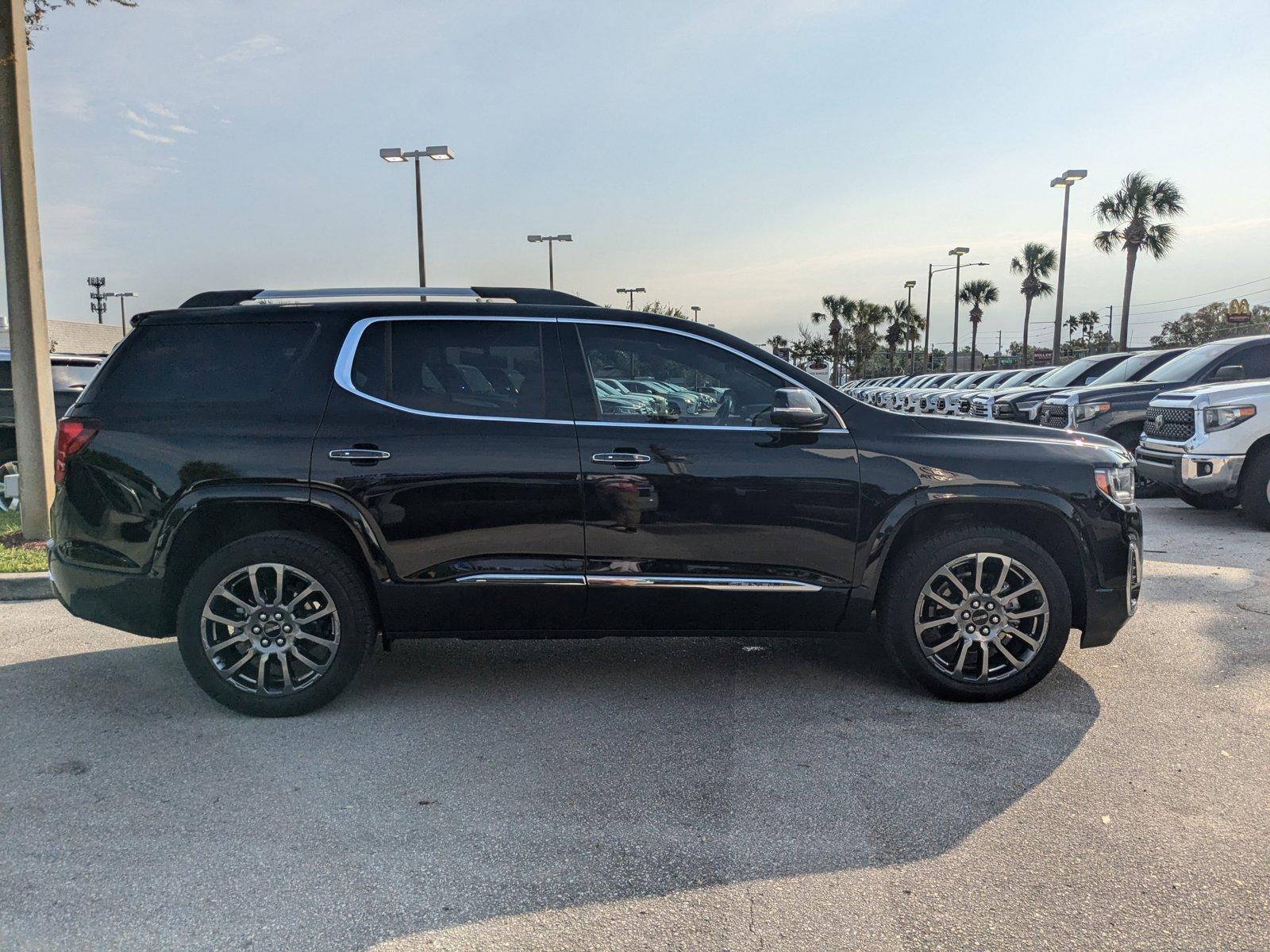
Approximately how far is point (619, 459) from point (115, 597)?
2.34 m

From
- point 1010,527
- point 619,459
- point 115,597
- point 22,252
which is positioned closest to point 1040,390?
point 1010,527

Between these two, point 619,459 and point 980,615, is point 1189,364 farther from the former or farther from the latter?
point 619,459

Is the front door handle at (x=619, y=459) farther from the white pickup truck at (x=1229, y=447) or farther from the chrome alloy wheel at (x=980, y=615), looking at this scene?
the white pickup truck at (x=1229, y=447)

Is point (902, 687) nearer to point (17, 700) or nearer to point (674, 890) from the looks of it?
point (674, 890)

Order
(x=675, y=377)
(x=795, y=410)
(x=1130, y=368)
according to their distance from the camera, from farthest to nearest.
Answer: (x=1130, y=368) → (x=675, y=377) → (x=795, y=410)

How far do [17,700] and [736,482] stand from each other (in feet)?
11.6

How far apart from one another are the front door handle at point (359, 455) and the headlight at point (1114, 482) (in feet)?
10.4

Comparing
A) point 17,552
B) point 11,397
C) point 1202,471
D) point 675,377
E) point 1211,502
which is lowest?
point 17,552

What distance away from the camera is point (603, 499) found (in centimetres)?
415

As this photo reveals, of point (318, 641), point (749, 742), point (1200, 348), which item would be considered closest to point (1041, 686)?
point (749, 742)

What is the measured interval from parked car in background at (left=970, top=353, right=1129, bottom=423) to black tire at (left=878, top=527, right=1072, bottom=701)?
1026 centimetres

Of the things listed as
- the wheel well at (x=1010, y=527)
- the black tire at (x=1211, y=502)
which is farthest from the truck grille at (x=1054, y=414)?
the wheel well at (x=1010, y=527)

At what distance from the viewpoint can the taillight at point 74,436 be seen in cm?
422

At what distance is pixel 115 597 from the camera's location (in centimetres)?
426
